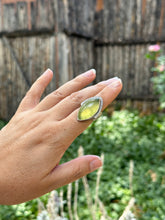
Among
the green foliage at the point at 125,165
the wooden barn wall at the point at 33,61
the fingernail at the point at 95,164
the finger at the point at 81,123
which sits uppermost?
the finger at the point at 81,123

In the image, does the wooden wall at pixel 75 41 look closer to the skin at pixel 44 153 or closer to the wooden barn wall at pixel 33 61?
the wooden barn wall at pixel 33 61

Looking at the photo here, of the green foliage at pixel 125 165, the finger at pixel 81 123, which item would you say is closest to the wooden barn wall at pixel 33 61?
the green foliage at pixel 125 165

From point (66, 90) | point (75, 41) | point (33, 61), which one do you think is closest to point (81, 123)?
point (66, 90)

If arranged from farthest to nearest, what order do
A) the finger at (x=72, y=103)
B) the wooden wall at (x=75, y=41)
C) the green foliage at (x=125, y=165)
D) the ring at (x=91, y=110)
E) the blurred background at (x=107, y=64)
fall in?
the wooden wall at (x=75, y=41), the blurred background at (x=107, y=64), the green foliage at (x=125, y=165), the finger at (x=72, y=103), the ring at (x=91, y=110)

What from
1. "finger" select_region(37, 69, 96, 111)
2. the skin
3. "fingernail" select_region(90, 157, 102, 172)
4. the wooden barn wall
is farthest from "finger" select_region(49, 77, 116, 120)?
the wooden barn wall

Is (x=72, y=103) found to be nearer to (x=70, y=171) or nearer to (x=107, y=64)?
(x=70, y=171)

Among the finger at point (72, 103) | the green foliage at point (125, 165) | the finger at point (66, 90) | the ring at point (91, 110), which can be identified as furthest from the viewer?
the green foliage at point (125, 165)

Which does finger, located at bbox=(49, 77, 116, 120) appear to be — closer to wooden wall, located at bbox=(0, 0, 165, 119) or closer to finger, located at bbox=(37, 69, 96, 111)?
finger, located at bbox=(37, 69, 96, 111)

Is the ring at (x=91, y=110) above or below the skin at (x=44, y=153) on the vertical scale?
above
